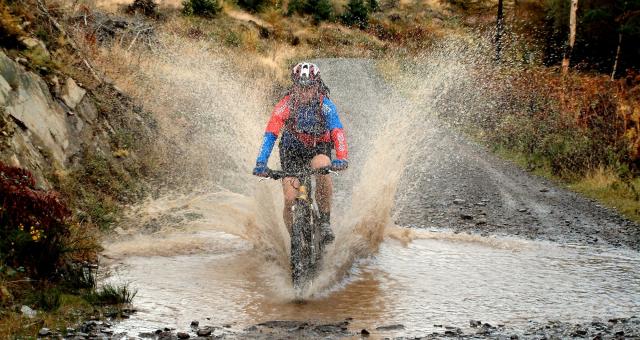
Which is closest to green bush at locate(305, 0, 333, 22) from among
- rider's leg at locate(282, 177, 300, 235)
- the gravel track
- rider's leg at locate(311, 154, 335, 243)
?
the gravel track

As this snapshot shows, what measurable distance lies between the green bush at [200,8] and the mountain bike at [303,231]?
30.7 m

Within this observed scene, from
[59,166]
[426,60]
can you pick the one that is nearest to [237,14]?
[426,60]

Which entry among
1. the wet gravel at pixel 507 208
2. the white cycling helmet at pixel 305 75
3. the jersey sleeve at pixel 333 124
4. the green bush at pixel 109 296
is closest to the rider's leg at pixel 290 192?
the jersey sleeve at pixel 333 124

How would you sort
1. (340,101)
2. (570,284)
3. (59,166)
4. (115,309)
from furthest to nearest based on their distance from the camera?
1. (340,101)
2. (59,166)
3. (570,284)
4. (115,309)

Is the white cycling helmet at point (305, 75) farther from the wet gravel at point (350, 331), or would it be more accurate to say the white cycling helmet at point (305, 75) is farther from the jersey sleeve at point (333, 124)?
the wet gravel at point (350, 331)

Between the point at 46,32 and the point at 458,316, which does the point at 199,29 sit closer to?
the point at 46,32

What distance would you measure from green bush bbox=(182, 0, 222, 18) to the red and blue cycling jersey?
29.8m

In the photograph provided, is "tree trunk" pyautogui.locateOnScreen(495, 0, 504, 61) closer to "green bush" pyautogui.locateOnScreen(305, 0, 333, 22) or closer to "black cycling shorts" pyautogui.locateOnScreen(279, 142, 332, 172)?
"green bush" pyautogui.locateOnScreen(305, 0, 333, 22)

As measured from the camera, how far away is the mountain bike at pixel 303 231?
23.3 feet

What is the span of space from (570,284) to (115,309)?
455 centimetres

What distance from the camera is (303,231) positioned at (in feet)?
23.8

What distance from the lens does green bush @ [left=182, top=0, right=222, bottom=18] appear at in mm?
36375

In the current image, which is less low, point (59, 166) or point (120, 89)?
point (120, 89)

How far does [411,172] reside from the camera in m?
16.6
